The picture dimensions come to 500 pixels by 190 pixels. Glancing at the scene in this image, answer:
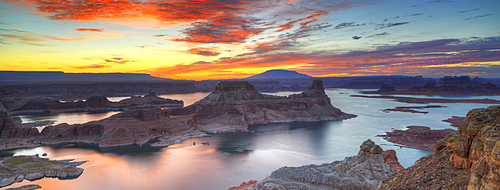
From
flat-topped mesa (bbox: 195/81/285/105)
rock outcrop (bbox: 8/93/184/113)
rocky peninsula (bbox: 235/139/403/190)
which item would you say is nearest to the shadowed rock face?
flat-topped mesa (bbox: 195/81/285/105)

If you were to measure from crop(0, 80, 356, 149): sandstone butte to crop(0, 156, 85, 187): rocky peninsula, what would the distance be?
501 inches

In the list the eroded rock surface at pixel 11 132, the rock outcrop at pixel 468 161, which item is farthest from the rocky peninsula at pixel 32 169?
the rock outcrop at pixel 468 161

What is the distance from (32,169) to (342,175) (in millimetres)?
34470

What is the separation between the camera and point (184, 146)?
5091cm

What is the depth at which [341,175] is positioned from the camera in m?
25.4

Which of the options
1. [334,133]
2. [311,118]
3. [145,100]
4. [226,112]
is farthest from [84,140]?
[145,100]

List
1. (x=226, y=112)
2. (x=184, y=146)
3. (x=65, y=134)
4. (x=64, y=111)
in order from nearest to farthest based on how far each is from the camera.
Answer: (x=184, y=146)
(x=65, y=134)
(x=226, y=112)
(x=64, y=111)

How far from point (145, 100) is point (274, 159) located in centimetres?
10390

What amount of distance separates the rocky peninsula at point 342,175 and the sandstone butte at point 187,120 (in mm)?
30862

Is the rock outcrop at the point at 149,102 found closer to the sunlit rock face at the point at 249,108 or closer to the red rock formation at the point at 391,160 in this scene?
the sunlit rock face at the point at 249,108

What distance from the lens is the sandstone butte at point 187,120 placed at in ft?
172

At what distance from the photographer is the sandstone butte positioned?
5228 centimetres

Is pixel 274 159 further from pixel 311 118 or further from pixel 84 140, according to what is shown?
pixel 311 118

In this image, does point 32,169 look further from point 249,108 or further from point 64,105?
point 64,105
